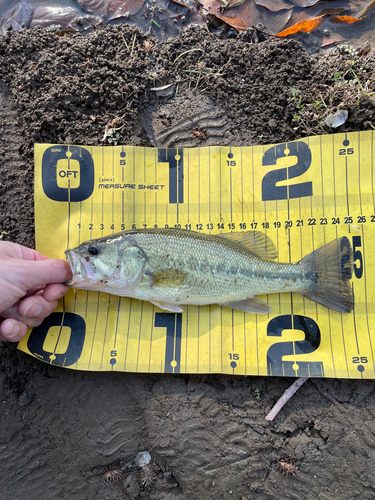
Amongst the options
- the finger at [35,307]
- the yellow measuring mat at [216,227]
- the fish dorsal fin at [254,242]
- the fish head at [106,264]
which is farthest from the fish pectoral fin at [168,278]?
the finger at [35,307]

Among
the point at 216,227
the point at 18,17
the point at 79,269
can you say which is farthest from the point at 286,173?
the point at 18,17

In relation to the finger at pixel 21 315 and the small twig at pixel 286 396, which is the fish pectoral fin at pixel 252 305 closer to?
the small twig at pixel 286 396

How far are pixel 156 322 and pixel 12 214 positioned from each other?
2209mm

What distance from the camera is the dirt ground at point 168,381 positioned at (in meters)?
2.99

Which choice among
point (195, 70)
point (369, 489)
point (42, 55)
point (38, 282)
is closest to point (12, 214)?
point (38, 282)

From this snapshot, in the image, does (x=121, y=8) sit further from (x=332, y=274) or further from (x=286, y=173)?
(x=332, y=274)

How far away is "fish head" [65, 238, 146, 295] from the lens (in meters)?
3.10

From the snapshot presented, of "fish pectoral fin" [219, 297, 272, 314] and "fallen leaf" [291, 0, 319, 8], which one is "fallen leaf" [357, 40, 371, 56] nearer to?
"fallen leaf" [291, 0, 319, 8]

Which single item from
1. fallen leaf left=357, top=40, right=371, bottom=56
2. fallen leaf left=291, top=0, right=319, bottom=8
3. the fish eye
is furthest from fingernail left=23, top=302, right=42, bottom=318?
fallen leaf left=291, top=0, right=319, bottom=8

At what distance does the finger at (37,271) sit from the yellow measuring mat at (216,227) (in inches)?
16.9

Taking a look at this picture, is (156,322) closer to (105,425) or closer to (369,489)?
(105,425)

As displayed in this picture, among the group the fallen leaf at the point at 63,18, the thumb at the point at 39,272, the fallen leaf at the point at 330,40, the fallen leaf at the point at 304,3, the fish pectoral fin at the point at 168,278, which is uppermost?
the fallen leaf at the point at 304,3

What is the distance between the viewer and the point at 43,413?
3195 millimetres

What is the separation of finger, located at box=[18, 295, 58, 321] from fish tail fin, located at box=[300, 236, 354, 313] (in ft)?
9.47
